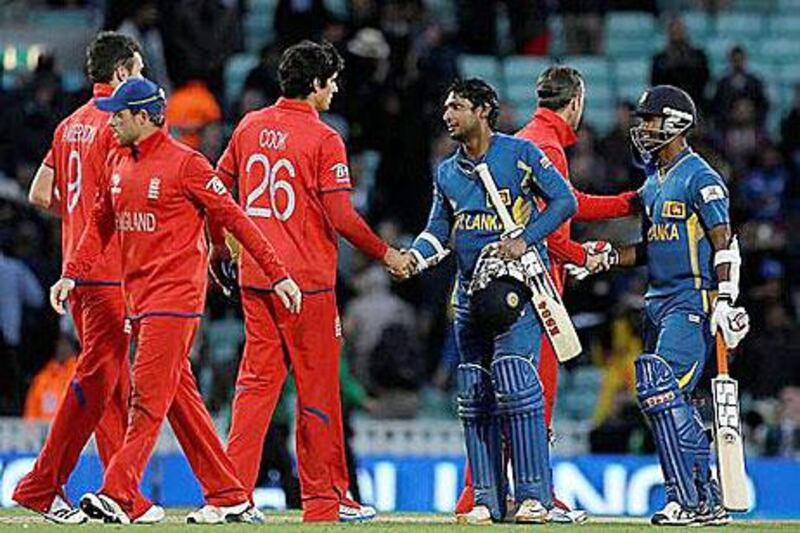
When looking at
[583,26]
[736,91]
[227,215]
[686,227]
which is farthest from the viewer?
[583,26]

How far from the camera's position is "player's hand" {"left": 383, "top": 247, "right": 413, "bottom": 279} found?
14000 millimetres

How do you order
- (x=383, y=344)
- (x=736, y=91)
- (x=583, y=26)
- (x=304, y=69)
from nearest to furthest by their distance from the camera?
(x=304, y=69) → (x=383, y=344) → (x=736, y=91) → (x=583, y=26)

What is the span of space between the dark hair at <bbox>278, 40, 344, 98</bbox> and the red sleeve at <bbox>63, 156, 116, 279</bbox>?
1256 millimetres

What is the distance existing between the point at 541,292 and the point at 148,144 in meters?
2.30

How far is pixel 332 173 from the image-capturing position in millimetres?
14188

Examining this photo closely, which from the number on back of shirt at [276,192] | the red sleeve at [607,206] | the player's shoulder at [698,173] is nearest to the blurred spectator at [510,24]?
the red sleeve at [607,206]

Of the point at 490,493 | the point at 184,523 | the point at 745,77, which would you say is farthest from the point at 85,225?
the point at 745,77

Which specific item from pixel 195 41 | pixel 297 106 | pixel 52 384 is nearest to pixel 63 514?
pixel 297 106

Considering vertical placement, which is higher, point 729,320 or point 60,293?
point 60,293

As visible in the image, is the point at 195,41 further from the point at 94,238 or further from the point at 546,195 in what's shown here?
the point at 546,195

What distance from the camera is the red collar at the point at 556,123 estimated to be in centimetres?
1476

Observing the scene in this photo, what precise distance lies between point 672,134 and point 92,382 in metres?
3.54

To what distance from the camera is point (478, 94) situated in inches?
543

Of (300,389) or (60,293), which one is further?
(300,389)
